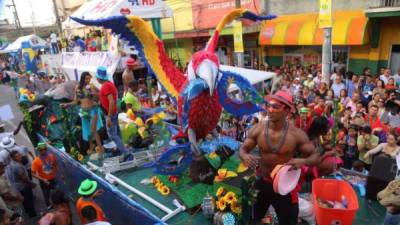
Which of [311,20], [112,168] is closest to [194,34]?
[311,20]

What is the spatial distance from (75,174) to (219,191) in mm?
2429

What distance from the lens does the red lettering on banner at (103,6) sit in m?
10.6

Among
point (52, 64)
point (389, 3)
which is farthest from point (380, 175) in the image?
point (52, 64)

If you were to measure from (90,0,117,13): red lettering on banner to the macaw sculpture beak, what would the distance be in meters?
7.34

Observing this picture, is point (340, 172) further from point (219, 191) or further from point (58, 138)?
point (58, 138)

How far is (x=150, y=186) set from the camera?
5023 mm

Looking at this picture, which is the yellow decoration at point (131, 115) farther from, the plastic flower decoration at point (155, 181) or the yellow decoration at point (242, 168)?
the yellow decoration at point (242, 168)

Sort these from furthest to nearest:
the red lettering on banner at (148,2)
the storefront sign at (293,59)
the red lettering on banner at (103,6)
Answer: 1. the storefront sign at (293,59)
2. the red lettering on banner at (148,2)
3. the red lettering on banner at (103,6)

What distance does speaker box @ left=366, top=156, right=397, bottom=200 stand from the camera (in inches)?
152

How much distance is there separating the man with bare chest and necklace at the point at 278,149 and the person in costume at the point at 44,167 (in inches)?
138

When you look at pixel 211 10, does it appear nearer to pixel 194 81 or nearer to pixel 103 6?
pixel 103 6

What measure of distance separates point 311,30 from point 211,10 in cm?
618

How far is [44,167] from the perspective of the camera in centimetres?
520

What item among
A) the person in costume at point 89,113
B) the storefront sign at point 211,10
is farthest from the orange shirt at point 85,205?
the storefront sign at point 211,10
